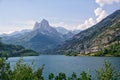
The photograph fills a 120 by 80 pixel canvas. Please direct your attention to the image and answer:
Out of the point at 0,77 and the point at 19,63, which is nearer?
the point at 19,63

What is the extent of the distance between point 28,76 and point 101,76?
16.3 m

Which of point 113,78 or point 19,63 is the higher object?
point 19,63

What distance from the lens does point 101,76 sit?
195ft

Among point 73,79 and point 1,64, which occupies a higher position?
point 1,64

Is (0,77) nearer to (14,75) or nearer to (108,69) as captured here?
(14,75)

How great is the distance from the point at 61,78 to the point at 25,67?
12707mm

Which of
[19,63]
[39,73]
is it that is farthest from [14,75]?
[39,73]

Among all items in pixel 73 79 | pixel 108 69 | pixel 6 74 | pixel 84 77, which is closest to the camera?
pixel 108 69

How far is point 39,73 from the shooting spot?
72750 millimetres

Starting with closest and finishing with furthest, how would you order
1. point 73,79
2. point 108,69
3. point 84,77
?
point 108,69
point 84,77
point 73,79

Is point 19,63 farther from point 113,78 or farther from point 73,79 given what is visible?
point 113,78

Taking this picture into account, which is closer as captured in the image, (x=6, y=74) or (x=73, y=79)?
(x=6, y=74)

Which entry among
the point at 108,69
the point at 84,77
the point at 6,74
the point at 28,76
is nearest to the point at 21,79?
the point at 28,76

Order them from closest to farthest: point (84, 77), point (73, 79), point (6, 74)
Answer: point (84, 77)
point (6, 74)
point (73, 79)
